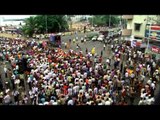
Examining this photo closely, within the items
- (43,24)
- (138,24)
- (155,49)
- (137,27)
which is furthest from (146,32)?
(43,24)

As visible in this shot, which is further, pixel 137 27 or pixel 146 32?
pixel 137 27

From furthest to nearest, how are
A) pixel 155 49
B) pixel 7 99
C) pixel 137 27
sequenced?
pixel 137 27 < pixel 155 49 < pixel 7 99

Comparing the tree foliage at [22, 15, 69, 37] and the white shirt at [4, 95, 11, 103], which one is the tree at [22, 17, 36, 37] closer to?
the tree foliage at [22, 15, 69, 37]

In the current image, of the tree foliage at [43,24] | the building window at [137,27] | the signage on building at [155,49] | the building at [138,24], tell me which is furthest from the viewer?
the tree foliage at [43,24]

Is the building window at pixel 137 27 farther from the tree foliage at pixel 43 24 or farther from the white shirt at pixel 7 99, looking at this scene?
the white shirt at pixel 7 99

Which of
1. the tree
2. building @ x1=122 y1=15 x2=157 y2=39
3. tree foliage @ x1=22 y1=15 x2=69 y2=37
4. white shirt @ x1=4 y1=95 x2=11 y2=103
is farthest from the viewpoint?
the tree

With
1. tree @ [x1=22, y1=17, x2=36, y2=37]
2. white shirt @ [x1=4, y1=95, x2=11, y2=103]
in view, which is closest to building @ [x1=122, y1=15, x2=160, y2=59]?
white shirt @ [x1=4, y1=95, x2=11, y2=103]

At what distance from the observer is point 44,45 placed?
27719mm

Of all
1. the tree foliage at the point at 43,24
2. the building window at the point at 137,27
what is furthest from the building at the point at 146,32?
the tree foliage at the point at 43,24

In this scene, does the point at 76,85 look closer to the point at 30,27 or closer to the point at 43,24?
the point at 43,24

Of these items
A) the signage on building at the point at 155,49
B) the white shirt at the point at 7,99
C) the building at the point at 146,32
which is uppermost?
the building at the point at 146,32
